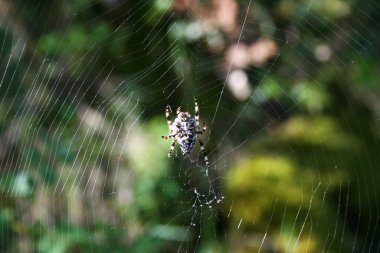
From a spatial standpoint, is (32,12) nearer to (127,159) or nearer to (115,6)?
(115,6)

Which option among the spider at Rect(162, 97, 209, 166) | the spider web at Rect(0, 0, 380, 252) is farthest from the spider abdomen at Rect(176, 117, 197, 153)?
the spider web at Rect(0, 0, 380, 252)

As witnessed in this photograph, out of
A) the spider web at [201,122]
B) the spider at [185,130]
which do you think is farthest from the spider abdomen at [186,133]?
the spider web at [201,122]

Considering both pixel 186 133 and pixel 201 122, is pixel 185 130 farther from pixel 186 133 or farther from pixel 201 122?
pixel 201 122

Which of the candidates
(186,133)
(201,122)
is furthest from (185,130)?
(201,122)

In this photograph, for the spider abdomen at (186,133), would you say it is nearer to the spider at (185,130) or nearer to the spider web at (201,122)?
the spider at (185,130)

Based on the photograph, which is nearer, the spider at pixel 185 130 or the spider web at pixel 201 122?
the spider web at pixel 201 122
